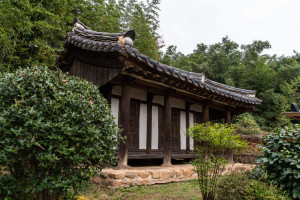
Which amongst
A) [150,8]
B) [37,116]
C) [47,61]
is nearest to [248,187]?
[37,116]

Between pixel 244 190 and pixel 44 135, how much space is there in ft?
10.9

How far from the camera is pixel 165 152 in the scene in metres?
6.99

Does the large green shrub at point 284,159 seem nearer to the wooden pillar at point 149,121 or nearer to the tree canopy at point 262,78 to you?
the wooden pillar at point 149,121

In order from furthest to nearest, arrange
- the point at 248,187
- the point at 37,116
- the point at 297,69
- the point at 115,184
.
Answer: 1. the point at 297,69
2. the point at 115,184
3. the point at 248,187
4. the point at 37,116

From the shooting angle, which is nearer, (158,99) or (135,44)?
(158,99)

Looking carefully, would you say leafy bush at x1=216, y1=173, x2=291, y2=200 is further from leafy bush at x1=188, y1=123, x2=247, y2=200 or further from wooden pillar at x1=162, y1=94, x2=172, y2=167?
wooden pillar at x1=162, y1=94, x2=172, y2=167

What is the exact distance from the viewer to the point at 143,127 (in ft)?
24.8

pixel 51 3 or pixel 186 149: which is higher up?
pixel 51 3

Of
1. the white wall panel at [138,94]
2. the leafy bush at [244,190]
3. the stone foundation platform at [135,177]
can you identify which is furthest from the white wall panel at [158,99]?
the leafy bush at [244,190]

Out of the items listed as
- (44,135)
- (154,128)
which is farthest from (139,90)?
(44,135)

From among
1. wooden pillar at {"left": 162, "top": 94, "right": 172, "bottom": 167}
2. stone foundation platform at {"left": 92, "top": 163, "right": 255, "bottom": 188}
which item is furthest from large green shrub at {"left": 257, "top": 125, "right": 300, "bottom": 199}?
wooden pillar at {"left": 162, "top": 94, "right": 172, "bottom": 167}

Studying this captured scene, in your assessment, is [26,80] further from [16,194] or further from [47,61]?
[47,61]

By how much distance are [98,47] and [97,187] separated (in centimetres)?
332

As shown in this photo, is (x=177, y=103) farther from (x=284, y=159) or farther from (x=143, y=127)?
(x=284, y=159)
